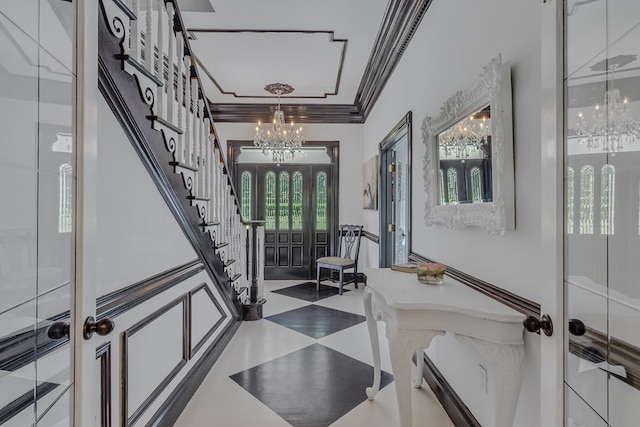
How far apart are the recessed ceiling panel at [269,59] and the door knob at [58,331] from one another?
329 cm

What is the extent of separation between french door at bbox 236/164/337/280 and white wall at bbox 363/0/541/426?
3.22m

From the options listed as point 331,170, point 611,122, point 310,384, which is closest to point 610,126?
point 611,122

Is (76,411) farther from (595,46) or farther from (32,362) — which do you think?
(595,46)

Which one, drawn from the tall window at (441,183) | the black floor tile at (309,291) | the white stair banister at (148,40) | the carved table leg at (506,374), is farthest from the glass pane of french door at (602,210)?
the black floor tile at (309,291)

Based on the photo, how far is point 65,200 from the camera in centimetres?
88

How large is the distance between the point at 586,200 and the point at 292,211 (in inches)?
207

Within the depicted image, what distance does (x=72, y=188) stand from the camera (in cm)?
89

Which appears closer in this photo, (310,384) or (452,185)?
(452,185)

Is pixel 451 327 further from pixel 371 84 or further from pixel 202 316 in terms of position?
pixel 371 84

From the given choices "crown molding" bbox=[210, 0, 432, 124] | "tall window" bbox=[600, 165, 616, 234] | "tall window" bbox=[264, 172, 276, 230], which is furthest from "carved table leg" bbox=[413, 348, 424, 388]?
"tall window" bbox=[264, 172, 276, 230]

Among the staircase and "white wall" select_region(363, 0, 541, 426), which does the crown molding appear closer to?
"white wall" select_region(363, 0, 541, 426)

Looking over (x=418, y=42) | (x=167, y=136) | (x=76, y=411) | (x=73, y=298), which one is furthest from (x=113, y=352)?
(x=418, y=42)

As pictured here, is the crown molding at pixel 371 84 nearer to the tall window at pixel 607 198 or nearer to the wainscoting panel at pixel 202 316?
the tall window at pixel 607 198

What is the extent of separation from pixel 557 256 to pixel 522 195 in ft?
1.59
